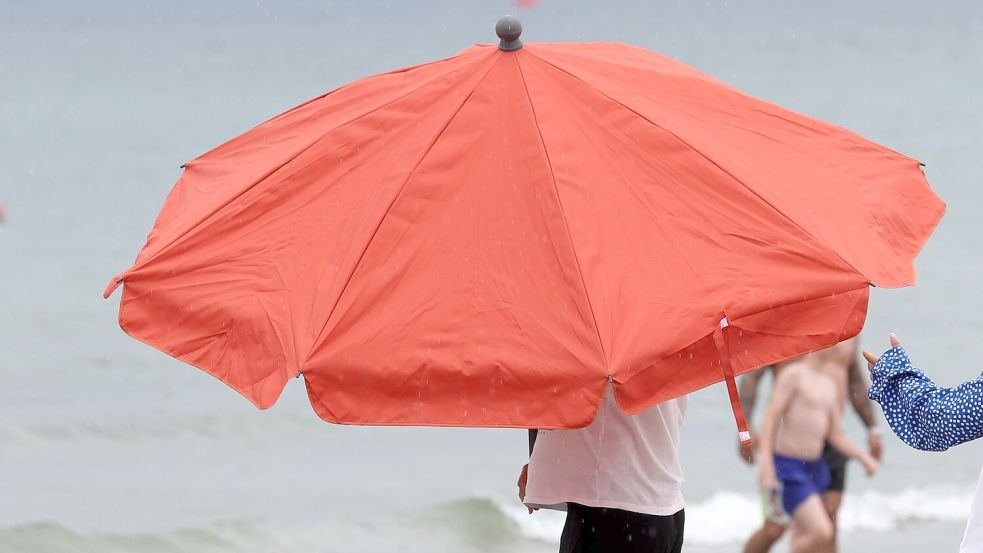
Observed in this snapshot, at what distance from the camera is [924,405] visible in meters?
2.96

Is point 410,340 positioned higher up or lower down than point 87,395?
higher up

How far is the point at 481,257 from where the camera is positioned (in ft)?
9.78

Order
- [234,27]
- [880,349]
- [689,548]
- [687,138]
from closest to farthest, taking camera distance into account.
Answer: [687,138] < [689,548] < [880,349] < [234,27]

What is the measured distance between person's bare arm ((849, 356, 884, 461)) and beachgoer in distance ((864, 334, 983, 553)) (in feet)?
10.6

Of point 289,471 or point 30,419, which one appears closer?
point 289,471

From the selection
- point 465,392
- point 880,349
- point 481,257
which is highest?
point 481,257

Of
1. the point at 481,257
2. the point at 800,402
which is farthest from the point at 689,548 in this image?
the point at 481,257

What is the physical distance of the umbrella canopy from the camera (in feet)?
9.30

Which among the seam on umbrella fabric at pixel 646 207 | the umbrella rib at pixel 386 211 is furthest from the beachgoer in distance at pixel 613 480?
the umbrella rib at pixel 386 211

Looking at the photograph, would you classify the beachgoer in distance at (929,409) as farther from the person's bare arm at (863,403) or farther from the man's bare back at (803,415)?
the person's bare arm at (863,403)

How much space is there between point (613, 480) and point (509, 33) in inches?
41.4

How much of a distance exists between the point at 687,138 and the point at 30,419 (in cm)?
801

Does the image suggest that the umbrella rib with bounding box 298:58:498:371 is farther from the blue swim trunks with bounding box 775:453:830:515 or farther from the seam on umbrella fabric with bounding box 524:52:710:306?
the blue swim trunks with bounding box 775:453:830:515

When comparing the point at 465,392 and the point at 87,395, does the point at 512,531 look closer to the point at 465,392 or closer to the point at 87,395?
the point at 87,395
